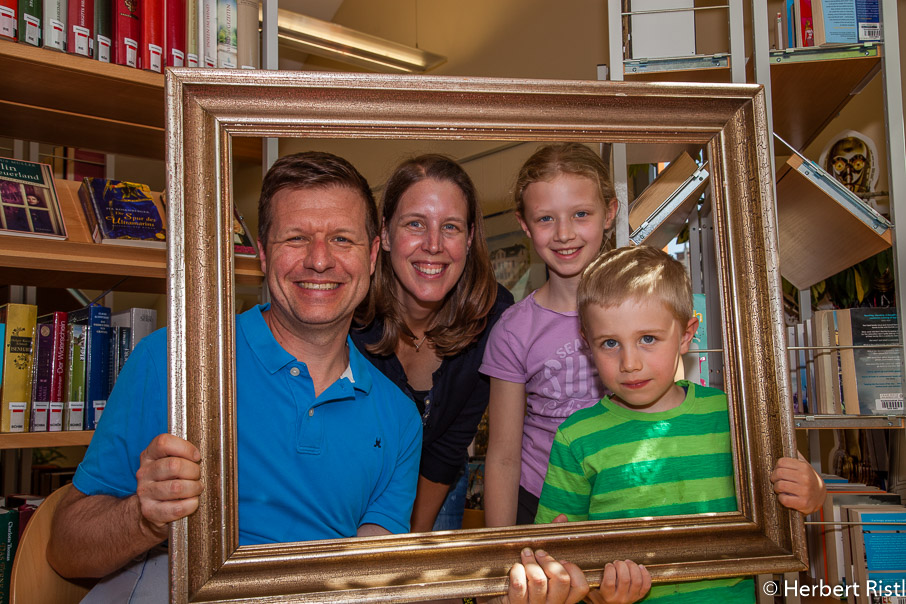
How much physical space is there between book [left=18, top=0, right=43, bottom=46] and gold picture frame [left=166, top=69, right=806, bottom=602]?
126cm

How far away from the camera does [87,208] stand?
2371mm

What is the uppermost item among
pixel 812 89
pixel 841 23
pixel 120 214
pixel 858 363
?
pixel 841 23

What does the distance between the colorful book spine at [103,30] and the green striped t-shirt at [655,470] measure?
206 centimetres

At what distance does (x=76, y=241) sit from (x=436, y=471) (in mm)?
1573

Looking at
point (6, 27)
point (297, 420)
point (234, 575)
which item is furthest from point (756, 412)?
point (6, 27)

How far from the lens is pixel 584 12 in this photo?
2.66m

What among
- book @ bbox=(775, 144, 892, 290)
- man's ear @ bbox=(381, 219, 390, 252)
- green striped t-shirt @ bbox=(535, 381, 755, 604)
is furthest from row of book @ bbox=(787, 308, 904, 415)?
man's ear @ bbox=(381, 219, 390, 252)

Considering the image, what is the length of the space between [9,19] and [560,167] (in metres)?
1.89

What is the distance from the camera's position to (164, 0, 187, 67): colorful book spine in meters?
2.36

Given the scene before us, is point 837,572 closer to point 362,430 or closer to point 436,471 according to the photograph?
point 436,471

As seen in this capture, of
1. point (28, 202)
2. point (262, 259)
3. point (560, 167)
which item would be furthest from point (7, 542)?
point (560, 167)

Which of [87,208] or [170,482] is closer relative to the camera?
[170,482]

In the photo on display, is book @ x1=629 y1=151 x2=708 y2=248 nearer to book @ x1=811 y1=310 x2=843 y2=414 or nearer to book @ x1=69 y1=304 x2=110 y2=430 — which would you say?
book @ x1=811 y1=310 x2=843 y2=414

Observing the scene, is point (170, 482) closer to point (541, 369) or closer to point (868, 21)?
point (541, 369)
